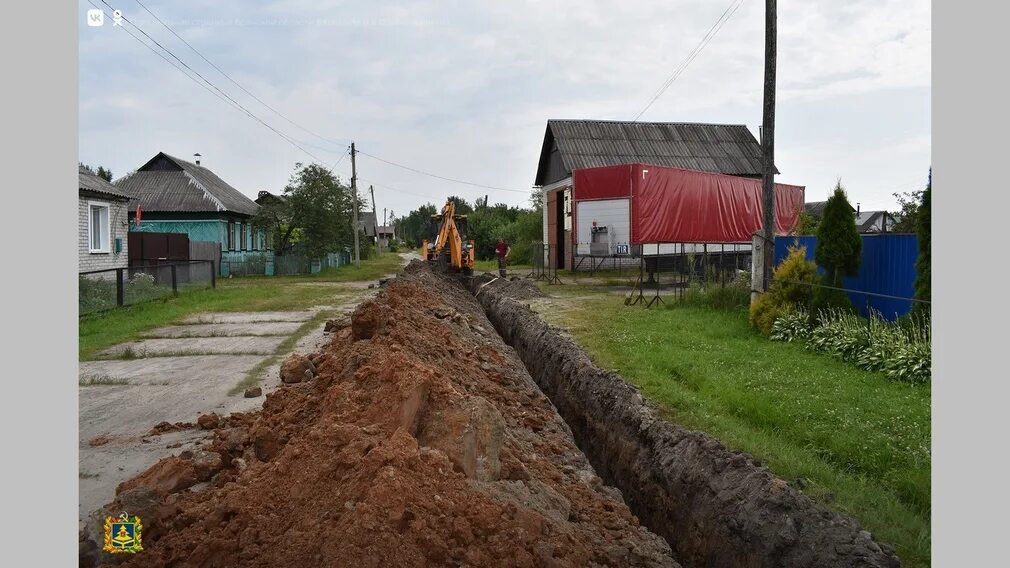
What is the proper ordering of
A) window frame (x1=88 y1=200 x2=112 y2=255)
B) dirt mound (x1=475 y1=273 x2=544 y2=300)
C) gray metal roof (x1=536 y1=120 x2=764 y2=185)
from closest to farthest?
dirt mound (x1=475 y1=273 x2=544 y2=300), window frame (x1=88 y1=200 x2=112 y2=255), gray metal roof (x1=536 y1=120 x2=764 y2=185)

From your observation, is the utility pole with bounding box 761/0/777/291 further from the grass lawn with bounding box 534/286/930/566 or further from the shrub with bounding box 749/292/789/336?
the grass lawn with bounding box 534/286/930/566

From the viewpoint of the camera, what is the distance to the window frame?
18828 mm

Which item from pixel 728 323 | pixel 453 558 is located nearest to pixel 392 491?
pixel 453 558

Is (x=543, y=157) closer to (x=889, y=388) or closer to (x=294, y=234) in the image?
(x=294, y=234)

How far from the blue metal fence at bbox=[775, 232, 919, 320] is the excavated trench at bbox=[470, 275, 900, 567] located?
4.31 m

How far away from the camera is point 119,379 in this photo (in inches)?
316

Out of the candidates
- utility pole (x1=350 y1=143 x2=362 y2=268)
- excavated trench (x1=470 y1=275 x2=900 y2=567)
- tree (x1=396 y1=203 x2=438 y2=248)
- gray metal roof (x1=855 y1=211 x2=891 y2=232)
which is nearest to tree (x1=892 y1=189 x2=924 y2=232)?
gray metal roof (x1=855 y1=211 x2=891 y2=232)

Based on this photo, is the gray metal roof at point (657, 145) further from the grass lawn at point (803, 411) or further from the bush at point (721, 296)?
the grass lawn at point (803, 411)

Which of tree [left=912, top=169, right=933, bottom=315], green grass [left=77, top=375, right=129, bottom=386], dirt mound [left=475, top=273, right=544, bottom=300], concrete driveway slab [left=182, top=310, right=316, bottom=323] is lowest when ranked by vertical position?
green grass [left=77, top=375, right=129, bottom=386]

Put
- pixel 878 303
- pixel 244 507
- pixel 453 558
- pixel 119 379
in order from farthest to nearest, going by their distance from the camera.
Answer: pixel 878 303 < pixel 119 379 < pixel 244 507 < pixel 453 558

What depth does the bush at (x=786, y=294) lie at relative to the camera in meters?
10.5

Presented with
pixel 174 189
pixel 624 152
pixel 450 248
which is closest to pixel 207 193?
pixel 174 189

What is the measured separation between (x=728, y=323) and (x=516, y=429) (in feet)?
21.0

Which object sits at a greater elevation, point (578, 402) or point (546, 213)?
point (546, 213)
